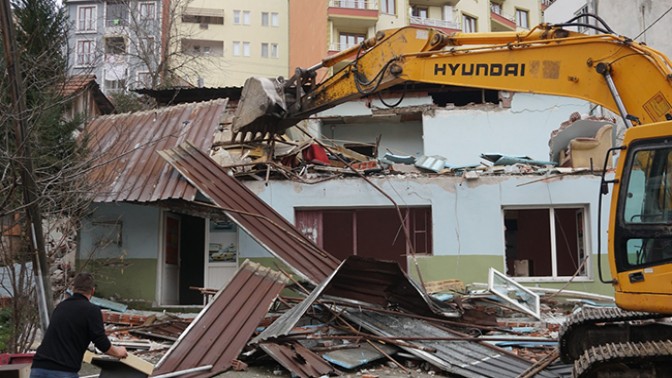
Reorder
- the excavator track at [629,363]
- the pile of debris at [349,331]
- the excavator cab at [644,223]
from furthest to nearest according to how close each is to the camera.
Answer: the pile of debris at [349,331] → the excavator cab at [644,223] → the excavator track at [629,363]

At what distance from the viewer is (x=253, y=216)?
1080 cm

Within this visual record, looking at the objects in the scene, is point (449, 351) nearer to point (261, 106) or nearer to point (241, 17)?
point (261, 106)

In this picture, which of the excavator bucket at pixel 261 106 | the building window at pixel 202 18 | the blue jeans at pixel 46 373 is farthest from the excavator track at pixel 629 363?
the building window at pixel 202 18

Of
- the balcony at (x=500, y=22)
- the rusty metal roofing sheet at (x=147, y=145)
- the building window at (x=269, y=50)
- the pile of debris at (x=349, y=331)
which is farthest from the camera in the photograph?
the building window at (x=269, y=50)

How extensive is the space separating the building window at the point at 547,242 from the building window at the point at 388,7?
26125 millimetres

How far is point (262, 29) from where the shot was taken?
57.5m

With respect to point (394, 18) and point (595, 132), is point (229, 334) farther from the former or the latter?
point (394, 18)

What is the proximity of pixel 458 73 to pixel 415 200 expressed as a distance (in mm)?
5507

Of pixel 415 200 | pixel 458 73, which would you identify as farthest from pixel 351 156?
pixel 458 73

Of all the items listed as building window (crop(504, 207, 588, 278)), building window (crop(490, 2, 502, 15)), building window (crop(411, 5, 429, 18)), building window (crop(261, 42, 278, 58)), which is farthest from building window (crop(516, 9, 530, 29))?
building window (crop(504, 207, 588, 278))

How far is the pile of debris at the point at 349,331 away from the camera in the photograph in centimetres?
777

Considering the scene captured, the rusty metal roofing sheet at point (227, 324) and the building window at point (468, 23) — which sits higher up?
the building window at point (468, 23)

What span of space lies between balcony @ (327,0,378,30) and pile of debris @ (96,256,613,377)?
29734 millimetres

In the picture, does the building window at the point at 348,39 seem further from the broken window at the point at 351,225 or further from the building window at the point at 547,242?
the broken window at the point at 351,225
